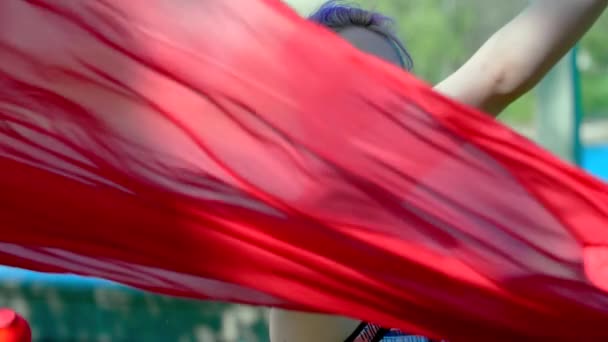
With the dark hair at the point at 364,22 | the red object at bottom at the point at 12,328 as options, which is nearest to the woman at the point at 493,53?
A: the dark hair at the point at 364,22

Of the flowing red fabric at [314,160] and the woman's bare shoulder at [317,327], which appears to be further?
the woman's bare shoulder at [317,327]

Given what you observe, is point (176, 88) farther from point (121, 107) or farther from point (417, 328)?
point (417, 328)

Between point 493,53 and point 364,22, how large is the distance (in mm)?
291

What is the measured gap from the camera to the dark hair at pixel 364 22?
1161 millimetres

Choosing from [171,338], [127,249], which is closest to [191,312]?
[171,338]

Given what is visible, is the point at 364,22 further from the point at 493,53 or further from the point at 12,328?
the point at 12,328

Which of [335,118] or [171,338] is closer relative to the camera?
[335,118]

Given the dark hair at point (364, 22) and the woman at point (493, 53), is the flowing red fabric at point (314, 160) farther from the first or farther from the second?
the dark hair at point (364, 22)

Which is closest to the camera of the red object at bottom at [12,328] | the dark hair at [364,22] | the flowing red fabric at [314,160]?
the flowing red fabric at [314,160]

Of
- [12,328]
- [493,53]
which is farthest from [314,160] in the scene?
[12,328]

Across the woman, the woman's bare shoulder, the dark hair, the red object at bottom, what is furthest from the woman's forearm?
the red object at bottom

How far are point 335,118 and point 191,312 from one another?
238 cm

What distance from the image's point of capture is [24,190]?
2.94 ft

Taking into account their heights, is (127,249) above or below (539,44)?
below
